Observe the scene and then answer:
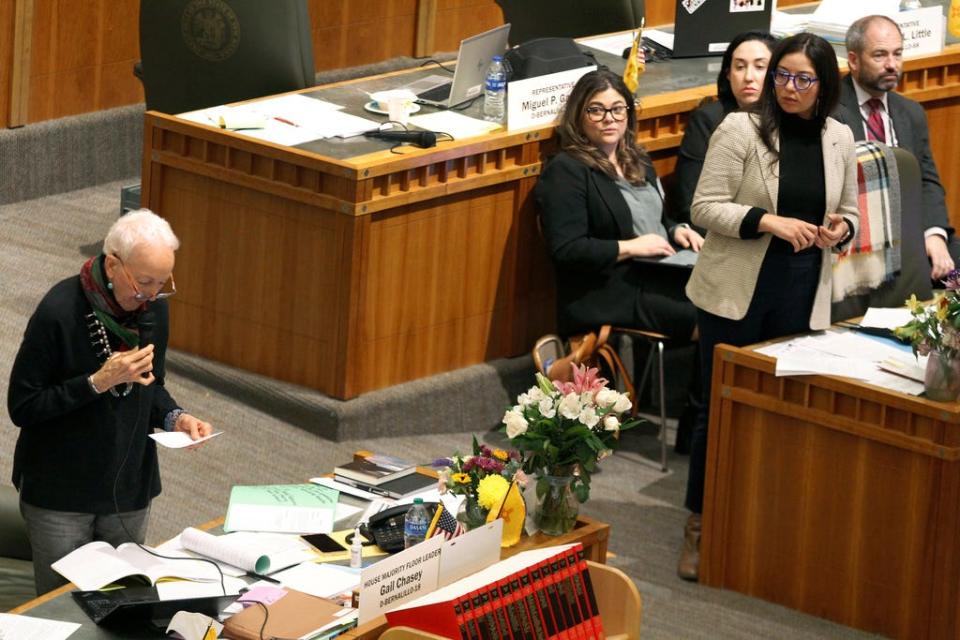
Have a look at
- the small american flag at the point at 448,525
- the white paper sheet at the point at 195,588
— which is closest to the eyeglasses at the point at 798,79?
the small american flag at the point at 448,525

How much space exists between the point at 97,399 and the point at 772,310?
2179 mm

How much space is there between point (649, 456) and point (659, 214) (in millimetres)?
854

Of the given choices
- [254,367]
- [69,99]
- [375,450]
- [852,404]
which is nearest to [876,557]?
[852,404]

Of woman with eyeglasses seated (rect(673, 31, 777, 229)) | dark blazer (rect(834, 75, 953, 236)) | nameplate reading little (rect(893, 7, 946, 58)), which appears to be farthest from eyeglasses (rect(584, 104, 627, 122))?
nameplate reading little (rect(893, 7, 946, 58))

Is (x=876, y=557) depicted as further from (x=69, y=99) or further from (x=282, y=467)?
(x=69, y=99)

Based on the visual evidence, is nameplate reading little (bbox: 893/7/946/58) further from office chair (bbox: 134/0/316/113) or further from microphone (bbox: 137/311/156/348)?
microphone (bbox: 137/311/156/348)

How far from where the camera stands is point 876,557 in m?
5.06

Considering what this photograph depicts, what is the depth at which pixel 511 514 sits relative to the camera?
4043 mm

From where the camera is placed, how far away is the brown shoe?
17.7 feet

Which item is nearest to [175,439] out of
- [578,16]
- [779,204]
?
[779,204]

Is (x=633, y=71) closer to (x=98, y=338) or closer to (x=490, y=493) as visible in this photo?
(x=490, y=493)

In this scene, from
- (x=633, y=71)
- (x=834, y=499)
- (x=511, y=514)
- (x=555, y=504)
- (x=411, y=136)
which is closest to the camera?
(x=511, y=514)

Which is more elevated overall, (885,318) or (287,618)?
(885,318)

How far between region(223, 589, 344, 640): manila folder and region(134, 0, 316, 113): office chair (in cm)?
352
